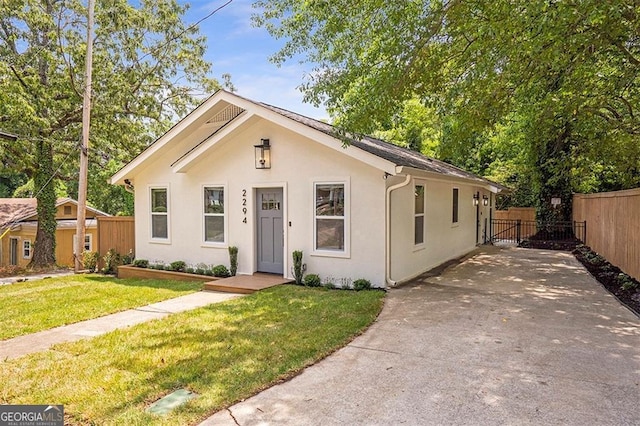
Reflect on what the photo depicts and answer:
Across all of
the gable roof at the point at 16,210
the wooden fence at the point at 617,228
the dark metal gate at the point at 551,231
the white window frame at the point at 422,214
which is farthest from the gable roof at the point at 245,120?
the gable roof at the point at 16,210

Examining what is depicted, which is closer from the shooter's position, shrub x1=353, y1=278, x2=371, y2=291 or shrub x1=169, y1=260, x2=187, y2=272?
shrub x1=353, y1=278, x2=371, y2=291

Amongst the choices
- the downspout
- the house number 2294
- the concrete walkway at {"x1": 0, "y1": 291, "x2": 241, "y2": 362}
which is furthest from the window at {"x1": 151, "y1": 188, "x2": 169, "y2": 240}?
the downspout

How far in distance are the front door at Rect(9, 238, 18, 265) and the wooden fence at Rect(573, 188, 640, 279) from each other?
2865 centimetres

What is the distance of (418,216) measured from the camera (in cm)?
943

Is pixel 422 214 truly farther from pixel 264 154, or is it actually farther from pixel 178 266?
pixel 178 266

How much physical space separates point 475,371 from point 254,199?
655cm

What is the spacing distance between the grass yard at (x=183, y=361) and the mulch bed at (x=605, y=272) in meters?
4.66

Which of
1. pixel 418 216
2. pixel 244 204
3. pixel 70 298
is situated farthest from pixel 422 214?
pixel 70 298

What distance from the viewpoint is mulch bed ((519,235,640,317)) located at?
7216 millimetres

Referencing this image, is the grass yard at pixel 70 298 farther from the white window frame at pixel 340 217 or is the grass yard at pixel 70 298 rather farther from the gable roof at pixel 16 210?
the gable roof at pixel 16 210

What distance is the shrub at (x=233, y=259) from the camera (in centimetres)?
953

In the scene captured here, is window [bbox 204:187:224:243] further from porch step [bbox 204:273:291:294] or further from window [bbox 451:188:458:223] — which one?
window [bbox 451:188:458:223]

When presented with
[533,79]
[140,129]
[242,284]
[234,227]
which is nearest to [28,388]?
[242,284]

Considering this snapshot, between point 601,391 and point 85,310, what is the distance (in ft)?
23.9
